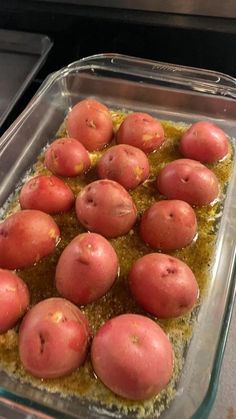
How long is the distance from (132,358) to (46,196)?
0.44 metres

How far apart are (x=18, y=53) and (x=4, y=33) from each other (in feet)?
0.24

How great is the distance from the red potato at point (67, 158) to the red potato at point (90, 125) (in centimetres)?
6

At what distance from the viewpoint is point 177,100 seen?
1330 millimetres

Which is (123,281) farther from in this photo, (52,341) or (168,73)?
(168,73)

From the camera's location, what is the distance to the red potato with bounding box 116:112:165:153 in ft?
3.75

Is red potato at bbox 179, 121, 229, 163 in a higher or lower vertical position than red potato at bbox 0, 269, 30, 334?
higher

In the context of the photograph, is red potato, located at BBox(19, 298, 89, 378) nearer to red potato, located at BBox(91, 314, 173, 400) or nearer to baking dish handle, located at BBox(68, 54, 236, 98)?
red potato, located at BBox(91, 314, 173, 400)

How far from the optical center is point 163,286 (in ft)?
2.67

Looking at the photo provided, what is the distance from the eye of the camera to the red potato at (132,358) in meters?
0.71

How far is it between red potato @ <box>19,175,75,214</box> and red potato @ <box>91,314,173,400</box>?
0.35 metres

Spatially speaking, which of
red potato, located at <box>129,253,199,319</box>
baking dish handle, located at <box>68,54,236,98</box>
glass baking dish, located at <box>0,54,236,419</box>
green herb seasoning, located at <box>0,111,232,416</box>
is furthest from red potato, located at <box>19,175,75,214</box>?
baking dish handle, located at <box>68,54,236,98</box>

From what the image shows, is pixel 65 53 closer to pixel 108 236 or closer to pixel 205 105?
pixel 205 105

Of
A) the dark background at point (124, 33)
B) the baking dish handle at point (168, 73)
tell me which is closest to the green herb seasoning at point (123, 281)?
the baking dish handle at point (168, 73)

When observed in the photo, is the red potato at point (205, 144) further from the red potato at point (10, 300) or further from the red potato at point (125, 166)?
the red potato at point (10, 300)
